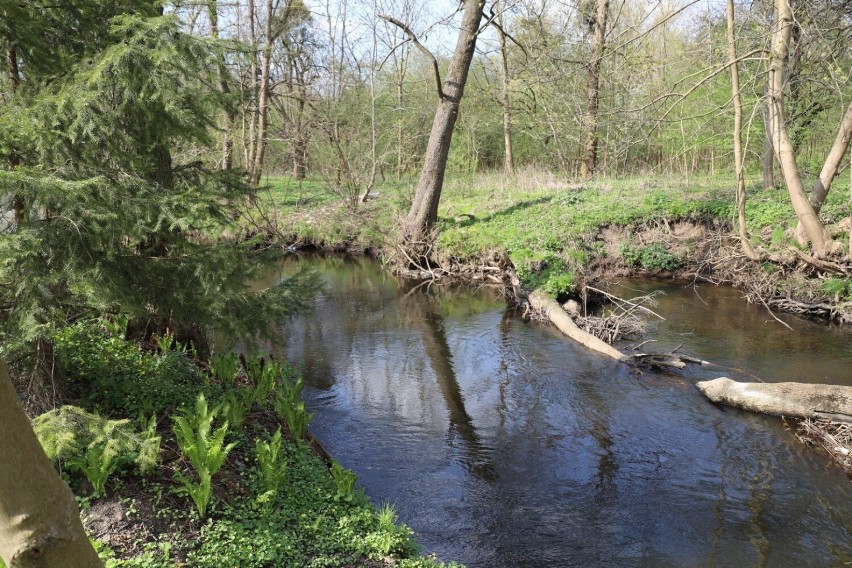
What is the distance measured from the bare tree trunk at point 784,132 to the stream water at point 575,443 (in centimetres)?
182

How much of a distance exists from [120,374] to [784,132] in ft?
37.2

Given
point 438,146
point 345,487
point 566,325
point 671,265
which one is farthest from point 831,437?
point 438,146

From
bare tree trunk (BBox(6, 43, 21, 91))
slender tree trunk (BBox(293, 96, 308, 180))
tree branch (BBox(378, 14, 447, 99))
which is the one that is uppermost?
tree branch (BBox(378, 14, 447, 99))

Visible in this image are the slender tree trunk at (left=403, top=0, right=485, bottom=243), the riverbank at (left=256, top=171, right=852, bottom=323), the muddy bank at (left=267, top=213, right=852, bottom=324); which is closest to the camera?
the muddy bank at (left=267, top=213, right=852, bottom=324)

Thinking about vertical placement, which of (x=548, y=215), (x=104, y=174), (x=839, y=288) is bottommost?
(x=839, y=288)

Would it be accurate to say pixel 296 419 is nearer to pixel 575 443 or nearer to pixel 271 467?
pixel 271 467

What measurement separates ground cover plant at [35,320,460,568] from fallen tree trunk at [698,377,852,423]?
538 cm

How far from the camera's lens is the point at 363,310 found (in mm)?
14234

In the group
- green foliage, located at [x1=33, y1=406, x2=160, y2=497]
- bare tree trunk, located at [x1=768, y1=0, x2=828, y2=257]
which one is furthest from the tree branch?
green foliage, located at [x1=33, y1=406, x2=160, y2=497]

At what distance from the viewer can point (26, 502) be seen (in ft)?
6.44

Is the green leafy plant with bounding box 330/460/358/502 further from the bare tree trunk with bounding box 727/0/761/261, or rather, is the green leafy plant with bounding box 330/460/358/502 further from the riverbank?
the bare tree trunk with bounding box 727/0/761/261

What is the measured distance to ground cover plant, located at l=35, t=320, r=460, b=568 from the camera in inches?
176

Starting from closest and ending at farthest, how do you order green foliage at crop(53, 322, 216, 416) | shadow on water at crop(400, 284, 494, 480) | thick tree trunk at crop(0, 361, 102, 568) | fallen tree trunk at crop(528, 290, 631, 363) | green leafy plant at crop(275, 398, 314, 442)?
thick tree trunk at crop(0, 361, 102, 568) < green foliage at crop(53, 322, 216, 416) < green leafy plant at crop(275, 398, 314, 442) < shadow on water at crop(400, 284, 494, 480) < fallen tree trunk at crop(528, 290, 631, 363)

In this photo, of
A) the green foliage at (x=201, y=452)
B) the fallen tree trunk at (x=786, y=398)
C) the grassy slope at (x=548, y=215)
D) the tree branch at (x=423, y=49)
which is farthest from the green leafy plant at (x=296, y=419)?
the tree branch at (x=423, y=49)
